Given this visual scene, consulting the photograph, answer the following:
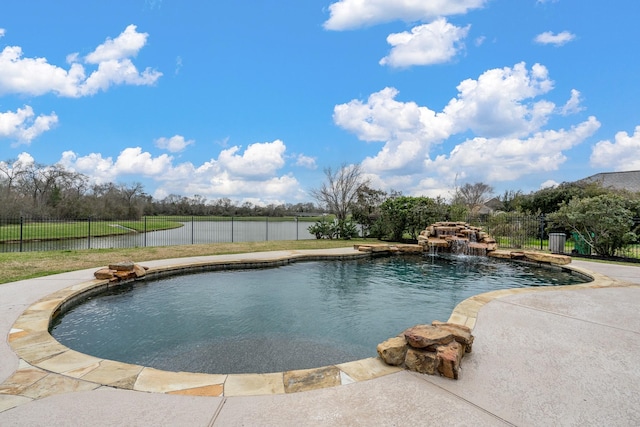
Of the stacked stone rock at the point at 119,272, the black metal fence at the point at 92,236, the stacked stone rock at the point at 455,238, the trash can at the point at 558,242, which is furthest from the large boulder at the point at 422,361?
the black metal fence at the point at 92,236

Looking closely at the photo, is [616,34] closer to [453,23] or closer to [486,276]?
[453,23]

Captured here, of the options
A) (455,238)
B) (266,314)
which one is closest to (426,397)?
(266,314)

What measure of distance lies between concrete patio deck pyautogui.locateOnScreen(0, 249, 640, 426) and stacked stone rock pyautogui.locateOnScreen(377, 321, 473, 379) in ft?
0.28

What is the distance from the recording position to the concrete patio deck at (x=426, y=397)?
1.80 meters

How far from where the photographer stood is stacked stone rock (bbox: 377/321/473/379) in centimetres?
231

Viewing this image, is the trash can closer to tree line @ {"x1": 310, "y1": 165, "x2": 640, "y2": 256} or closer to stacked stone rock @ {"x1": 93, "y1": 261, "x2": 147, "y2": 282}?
tree line @ {"x1": 310, "y1": 165, "x2": 640, "y2": 256}

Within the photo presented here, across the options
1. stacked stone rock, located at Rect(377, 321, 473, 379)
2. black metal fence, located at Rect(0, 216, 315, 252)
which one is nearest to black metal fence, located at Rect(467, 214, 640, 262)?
black metal fence, located at Rect(0, 216, 315, 252)

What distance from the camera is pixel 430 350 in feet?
7.96

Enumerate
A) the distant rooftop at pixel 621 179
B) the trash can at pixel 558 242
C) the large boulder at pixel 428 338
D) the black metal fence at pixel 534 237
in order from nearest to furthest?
1. the large boulder at pixel 428 338
2. the black metal fence at pixel 534 237
3. the trash can at pixel 558 242
4. the distant rooftop at pixel 621 179

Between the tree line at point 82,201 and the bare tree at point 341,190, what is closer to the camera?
the bare tree at point 341,190

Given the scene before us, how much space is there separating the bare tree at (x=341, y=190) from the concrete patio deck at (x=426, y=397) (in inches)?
643

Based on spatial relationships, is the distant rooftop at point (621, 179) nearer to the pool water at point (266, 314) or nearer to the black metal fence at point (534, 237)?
the black metal fence at point (534, 237)

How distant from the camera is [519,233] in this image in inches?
489

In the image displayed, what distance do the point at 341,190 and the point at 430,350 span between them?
1733 centimetres
